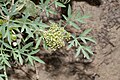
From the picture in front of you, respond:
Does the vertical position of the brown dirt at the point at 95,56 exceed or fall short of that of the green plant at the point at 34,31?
it falls short

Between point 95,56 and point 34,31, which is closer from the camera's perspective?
point 34,31

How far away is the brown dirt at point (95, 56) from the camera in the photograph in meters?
2.61

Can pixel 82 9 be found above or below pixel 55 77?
above

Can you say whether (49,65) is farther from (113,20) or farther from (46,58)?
(113,20)

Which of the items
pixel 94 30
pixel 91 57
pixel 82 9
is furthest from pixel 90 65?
pixel 82 9

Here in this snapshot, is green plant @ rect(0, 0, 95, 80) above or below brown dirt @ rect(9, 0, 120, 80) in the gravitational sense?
above

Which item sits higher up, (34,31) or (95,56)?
(34,31)

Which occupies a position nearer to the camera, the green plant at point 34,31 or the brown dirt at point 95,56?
the green plant at point 34,31

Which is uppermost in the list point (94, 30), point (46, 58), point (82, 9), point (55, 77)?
point (82, 9)

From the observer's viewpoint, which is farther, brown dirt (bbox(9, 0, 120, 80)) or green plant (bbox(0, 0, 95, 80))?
brown dirt (bbox(9, 0, 120, 80))

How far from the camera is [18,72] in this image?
256 cm

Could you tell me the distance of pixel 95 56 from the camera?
267cm

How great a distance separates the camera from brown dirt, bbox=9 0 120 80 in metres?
2.61

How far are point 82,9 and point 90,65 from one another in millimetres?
546
